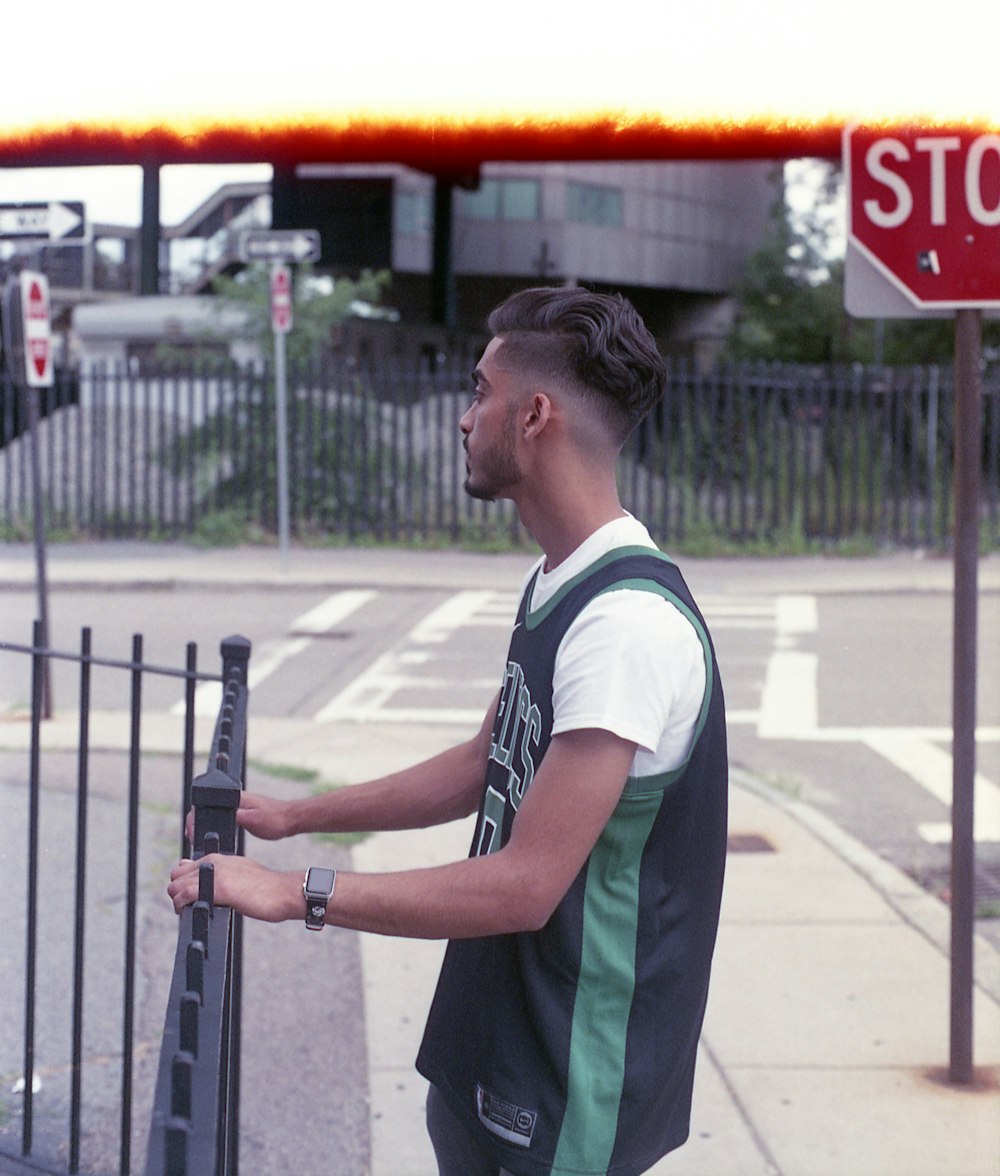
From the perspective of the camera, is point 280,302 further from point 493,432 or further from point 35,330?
point 493,432

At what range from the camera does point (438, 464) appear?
727 inches

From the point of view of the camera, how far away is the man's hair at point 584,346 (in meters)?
1.97

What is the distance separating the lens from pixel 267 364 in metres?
18.8

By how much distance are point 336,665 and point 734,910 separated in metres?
5.79

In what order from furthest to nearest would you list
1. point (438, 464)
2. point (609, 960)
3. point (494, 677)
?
point (438, 464)
point (494, 677)
point (609, 960)

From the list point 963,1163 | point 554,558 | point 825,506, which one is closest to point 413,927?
point 554,558

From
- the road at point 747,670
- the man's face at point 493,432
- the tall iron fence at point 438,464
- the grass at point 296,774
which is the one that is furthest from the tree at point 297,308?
the man's face at point 493,432

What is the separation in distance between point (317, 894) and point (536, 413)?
635 millimetres

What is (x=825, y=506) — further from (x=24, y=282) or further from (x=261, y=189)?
(x=261, y=189)

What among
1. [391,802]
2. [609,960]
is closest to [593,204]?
[391,802]

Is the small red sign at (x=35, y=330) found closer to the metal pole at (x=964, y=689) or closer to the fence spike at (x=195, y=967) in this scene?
the metal pole at (x=964, y=689)

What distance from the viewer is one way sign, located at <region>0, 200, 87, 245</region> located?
6.79 m

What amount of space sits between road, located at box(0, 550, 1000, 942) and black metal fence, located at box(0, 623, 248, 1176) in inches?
107

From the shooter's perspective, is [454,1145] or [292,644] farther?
[292,644]
